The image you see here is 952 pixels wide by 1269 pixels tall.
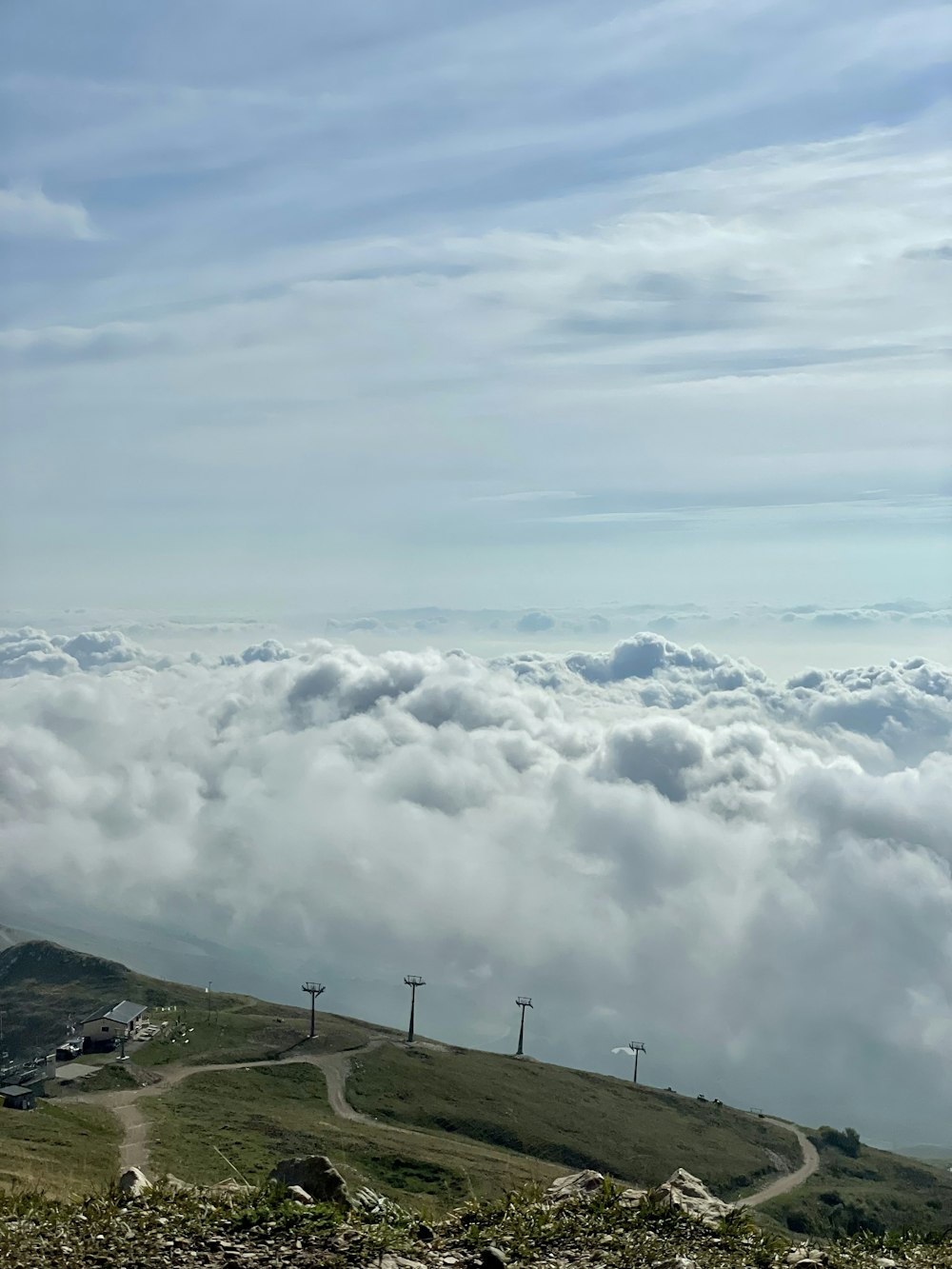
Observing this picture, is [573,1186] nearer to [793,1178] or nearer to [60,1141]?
[60,1141]

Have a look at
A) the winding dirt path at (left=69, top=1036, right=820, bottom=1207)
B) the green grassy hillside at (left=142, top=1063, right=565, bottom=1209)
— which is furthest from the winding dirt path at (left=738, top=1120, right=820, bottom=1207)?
the green grassy hillside at (left=142, top=1063, right=565, bottom=1209)

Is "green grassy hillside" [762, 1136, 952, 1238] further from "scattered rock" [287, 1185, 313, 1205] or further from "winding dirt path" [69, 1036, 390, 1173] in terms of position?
"scattered rock" [287, 1185, 313, 1205]

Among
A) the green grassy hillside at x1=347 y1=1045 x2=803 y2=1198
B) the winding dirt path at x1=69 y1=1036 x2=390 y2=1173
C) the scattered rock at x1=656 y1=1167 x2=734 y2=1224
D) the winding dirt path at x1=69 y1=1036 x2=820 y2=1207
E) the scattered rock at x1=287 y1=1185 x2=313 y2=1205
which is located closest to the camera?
the scattered rock at x1=287 y1=1185 x2=313 y2=1205

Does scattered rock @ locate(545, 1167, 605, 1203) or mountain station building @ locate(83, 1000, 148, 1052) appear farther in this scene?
mountain station building @ locate(83, 1000, 148, 1052)

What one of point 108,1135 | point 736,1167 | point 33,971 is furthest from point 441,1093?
point 33,971

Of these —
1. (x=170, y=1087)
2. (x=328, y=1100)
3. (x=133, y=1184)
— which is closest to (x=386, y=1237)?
(x=133, y=1184)

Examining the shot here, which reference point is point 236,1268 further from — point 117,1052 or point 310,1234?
point 117,1052
